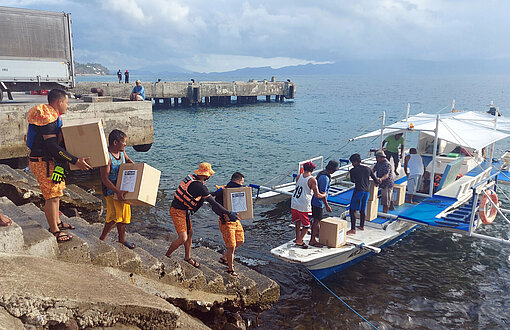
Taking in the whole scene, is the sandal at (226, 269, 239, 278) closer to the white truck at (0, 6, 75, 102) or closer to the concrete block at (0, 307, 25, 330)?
the concrete block at (0, 307, 25, 330)

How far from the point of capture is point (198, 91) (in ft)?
180

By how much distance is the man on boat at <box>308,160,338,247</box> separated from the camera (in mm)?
8367

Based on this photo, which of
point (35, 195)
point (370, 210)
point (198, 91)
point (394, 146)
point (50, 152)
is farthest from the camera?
point (198, 91)

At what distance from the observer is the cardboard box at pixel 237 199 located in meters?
6.90

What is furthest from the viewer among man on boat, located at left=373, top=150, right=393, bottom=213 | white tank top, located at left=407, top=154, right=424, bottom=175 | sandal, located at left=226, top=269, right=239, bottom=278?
white tank top, located at left=407, top=154, right=424, bottom=175

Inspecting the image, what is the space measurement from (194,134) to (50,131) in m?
29.7

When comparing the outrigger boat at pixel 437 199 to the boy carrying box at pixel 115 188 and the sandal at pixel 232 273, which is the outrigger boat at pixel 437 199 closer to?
the sandal at pixel 232 273

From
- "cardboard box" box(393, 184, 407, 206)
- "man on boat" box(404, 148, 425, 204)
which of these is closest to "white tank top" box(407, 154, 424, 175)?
"man on boat" box(404, 148, 425, 204)

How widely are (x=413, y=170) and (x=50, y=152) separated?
10.0 meters

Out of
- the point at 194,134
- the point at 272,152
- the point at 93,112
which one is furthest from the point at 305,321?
the point at 194,134

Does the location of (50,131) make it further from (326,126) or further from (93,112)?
(326,126)

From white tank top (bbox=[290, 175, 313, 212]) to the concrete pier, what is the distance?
38932 millimetres

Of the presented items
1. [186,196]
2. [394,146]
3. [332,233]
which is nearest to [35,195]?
[186,196]

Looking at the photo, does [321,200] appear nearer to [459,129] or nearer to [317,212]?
[317,212]
